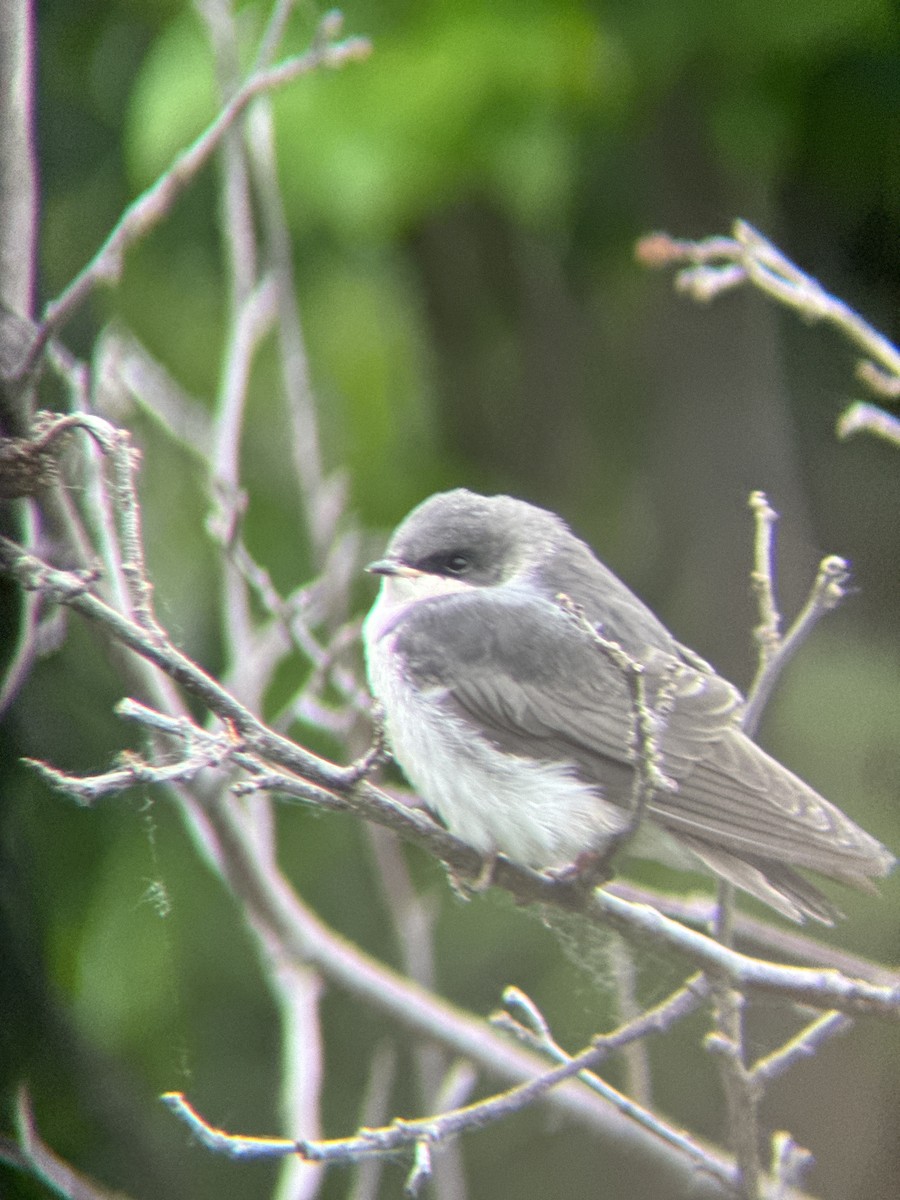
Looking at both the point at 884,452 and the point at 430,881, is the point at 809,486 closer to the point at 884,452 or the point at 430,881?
the point at 884,452

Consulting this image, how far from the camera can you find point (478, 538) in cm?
101

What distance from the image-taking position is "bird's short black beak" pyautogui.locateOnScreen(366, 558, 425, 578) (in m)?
1.00

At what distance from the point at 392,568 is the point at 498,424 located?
0.65ft

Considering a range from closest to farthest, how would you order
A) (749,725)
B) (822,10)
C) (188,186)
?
(749,725)
(822,10)
(188,186)

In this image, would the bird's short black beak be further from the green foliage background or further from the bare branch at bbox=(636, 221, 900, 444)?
the bare branch at bbox=(636, 221, 900, 444)

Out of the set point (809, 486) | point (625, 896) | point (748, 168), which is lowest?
point (625, 896)

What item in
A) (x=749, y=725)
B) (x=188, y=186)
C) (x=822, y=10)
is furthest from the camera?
(x=188, y=186)

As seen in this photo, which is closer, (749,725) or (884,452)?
(749,725)

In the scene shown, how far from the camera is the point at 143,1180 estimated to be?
0.98 meters

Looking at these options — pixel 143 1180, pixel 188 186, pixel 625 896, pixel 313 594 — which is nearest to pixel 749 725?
pixel 625 896

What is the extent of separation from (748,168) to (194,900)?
66 cm

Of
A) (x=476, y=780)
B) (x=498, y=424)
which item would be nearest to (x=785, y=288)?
(x=498, y=424)

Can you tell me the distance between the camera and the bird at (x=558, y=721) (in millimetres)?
902

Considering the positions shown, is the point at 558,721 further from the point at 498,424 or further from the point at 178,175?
the point at 178,175
